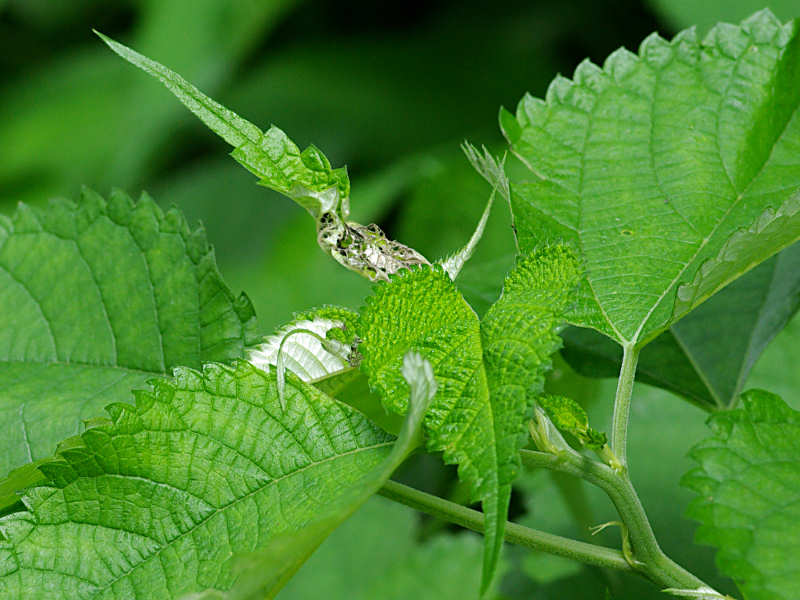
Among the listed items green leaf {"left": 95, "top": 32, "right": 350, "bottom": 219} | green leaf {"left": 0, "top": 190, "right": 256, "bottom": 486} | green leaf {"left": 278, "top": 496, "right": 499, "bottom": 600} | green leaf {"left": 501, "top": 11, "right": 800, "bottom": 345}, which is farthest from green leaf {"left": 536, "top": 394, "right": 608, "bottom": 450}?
green leaf {"left": 278, "top": 496, "right": 499, "bottom": 600}

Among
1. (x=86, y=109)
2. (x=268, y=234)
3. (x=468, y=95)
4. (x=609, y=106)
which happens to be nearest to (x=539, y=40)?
(x=468, y=95)

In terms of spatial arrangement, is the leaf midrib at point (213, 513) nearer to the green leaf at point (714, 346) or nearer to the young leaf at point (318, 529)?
the young leaf at point (318, 529)

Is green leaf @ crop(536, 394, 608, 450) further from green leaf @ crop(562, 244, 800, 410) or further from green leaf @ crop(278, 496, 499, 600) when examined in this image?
green leaf @ crop(278, 496, 499, 600)

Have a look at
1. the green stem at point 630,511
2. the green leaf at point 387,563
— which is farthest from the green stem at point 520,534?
the green leaf at point 387,563

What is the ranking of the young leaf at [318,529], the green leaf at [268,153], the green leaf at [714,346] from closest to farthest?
the young leaf at [318,529] < the green leaf at [268,153] < the green leaf at [714,346]

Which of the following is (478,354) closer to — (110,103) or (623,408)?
(623,408)

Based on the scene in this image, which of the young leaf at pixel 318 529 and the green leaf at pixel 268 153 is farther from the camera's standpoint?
the green leaf at pixel 268 153

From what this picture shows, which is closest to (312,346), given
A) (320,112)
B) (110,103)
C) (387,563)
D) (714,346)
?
(714,346)

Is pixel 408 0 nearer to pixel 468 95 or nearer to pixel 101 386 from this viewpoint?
pixel 468 95
